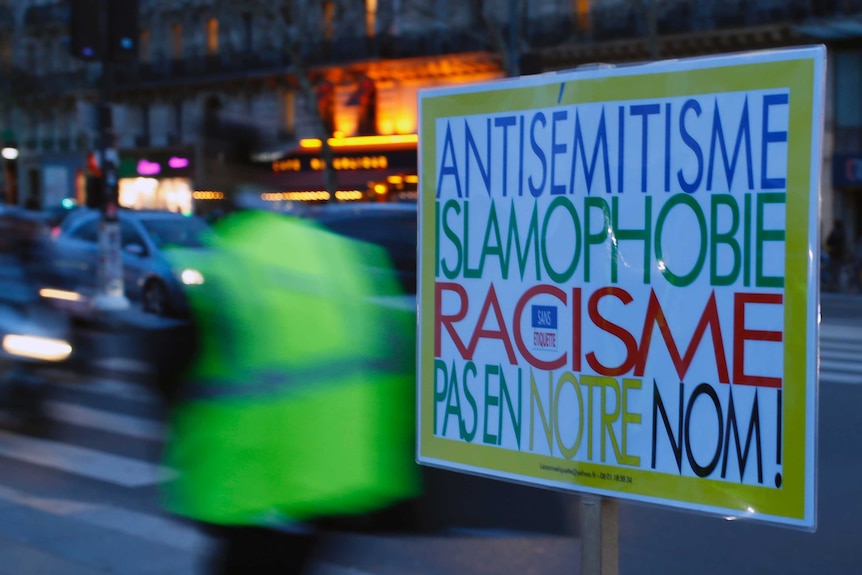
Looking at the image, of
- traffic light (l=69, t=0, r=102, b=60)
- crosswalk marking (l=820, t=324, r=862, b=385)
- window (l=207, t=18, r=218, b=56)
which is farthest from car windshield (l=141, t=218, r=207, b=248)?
window (l=207, t=18, r=218, b=56)

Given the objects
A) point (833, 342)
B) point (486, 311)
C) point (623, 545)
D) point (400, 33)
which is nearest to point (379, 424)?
point (486, 311)

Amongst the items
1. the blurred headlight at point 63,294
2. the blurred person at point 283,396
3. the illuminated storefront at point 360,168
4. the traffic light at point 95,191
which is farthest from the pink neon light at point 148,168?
the blurred person at point 283,396

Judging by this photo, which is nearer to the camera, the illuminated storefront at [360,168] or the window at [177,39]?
the illuminated storefront at [360,168]

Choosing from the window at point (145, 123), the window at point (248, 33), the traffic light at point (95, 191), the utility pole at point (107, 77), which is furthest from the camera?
the window at point (145, 123)

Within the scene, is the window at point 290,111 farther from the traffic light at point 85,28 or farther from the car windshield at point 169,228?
the traffic light at point 85,28

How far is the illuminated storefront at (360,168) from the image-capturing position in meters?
36.2

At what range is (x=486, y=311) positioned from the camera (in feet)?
8.52

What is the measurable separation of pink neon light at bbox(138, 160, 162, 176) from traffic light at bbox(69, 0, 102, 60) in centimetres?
3180

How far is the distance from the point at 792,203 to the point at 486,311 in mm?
771

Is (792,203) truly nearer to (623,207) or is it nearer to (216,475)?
(623,207)

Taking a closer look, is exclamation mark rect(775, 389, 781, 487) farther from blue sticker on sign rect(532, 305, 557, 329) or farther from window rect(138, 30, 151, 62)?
window rect(138, 30, 151, 62)

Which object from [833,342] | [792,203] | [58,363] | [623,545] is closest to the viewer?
[792,203]

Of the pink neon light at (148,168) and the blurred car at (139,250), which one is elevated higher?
the pink neon light at (148,168)

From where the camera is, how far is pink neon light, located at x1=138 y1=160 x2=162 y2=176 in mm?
45875
